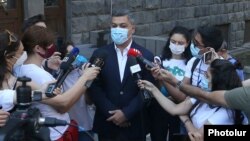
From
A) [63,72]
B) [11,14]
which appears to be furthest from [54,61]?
[11,14]

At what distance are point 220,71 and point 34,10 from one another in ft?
20.1

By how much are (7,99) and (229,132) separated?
1.45m

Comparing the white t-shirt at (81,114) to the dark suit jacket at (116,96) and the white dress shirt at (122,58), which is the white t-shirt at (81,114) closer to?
the dark suit jacket at (116,96)

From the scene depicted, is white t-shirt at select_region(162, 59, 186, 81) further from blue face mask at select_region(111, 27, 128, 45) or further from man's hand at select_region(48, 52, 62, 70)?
man's hand at select_region(48, 52, 62, 70)

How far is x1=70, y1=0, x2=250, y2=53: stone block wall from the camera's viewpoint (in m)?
10.2

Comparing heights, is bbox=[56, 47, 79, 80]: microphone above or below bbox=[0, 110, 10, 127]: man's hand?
above

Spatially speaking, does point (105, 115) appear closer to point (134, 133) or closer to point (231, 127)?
point (134, 133)

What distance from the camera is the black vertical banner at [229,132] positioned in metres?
3.42

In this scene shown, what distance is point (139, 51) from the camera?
455 centimetres

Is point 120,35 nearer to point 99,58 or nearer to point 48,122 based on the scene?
point 99,58

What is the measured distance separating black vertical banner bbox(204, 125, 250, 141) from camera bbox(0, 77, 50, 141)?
117 centimetres

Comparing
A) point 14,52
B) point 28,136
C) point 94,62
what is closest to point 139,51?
point 94,62

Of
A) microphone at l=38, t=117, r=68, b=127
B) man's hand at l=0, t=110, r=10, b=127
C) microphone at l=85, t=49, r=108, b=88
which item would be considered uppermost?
microphone at l=85, t=49, r=108, b=88

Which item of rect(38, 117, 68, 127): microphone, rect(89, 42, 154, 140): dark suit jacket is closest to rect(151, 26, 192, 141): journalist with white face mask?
rect(89, 42, 154, 140): dark suit jacket
